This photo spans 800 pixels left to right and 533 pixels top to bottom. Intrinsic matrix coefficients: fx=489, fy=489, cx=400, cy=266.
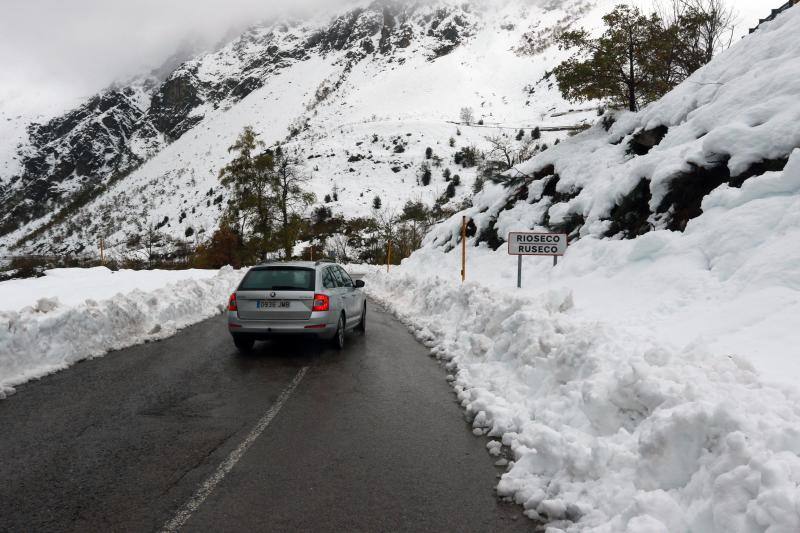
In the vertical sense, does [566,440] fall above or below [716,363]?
below

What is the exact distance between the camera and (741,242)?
801 centimetres

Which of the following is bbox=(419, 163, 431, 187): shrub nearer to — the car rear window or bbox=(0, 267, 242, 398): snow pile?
bbox=(0, 267, 242, 398): snow pile

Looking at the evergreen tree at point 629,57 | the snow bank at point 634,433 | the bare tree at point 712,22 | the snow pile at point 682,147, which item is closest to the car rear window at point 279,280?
the snow bank at point 634,433

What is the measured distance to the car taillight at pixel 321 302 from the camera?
8.30 metres

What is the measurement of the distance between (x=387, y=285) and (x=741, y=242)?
15.3 meters

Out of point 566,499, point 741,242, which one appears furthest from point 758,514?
point 741,242

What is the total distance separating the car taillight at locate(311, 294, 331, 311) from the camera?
830 cm

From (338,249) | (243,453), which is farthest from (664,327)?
(338,249)

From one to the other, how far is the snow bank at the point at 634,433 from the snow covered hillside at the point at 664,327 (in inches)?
0.5

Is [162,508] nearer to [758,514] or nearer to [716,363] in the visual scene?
[758,514]

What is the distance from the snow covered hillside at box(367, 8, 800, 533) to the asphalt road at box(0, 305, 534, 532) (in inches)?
20.0

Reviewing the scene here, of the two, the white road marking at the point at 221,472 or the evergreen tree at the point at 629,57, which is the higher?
the evergreen tree at the point at 629,57

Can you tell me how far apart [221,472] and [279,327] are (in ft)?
14.3

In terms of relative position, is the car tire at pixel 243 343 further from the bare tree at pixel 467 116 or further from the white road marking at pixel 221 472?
the bare tree at pixel 467 116
